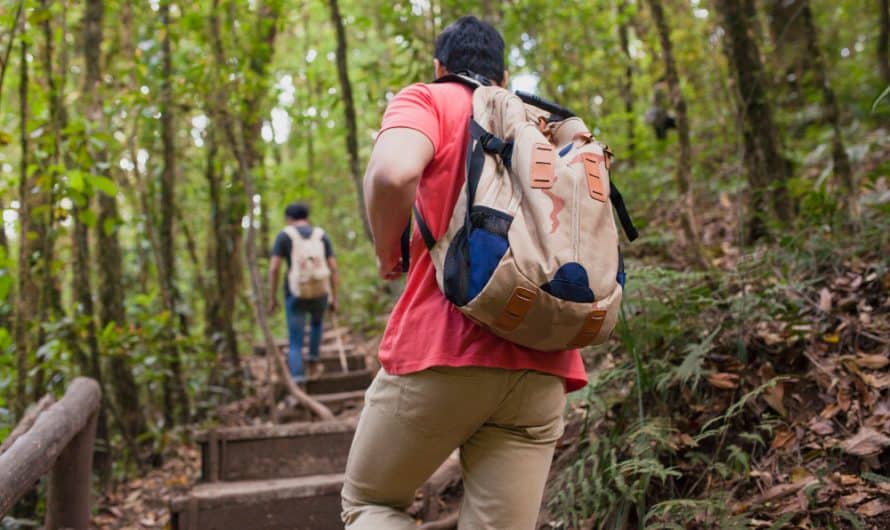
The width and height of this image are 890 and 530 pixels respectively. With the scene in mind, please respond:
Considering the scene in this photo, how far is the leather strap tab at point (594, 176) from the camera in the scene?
2139mm

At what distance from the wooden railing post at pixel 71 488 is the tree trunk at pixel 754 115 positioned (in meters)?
4.47

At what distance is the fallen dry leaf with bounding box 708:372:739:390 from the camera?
3658 mm

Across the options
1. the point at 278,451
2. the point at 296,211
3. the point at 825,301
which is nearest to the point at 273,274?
the point at 296,211

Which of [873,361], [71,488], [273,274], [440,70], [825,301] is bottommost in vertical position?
[71,488]

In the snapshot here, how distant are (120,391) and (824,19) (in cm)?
1017

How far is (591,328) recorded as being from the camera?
210cm

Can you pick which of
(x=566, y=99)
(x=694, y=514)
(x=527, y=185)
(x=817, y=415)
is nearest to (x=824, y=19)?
(x=566, y=99)

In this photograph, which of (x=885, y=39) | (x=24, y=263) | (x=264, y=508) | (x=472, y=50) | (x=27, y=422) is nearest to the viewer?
(x=472, y=50)

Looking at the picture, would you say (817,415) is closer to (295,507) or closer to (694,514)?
(694,514)

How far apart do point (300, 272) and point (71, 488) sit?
4064 millimetres

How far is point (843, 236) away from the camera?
458cm

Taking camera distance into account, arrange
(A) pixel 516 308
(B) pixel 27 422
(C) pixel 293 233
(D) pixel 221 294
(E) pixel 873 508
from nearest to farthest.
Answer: (A) pixel 516 308 < (E) pixel 873 508 < (B) pixel 27 422 < (C) pixel 293 233 < (D) pixel 221 294

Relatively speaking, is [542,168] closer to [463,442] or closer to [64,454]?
[463,442]

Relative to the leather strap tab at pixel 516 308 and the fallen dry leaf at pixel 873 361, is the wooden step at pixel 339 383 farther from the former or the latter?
the leather strap tab at pixel 516 308
